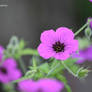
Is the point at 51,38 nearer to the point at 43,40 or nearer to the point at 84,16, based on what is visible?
the point at 43,40

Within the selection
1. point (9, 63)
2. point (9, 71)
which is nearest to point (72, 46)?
point (9, 63)

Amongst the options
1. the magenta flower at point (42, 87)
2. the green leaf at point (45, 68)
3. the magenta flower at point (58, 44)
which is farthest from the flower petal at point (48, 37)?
the magenta flower at point (42, 87)

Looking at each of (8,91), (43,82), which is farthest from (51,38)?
(8,91)

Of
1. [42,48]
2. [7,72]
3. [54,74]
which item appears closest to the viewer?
[42,48]

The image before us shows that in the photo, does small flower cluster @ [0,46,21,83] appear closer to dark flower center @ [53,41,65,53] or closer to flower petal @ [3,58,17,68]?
flower petal @ [3,58,17,68]

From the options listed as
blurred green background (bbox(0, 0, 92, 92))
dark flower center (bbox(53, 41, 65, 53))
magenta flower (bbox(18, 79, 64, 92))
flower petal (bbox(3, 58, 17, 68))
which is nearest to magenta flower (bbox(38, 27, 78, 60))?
dark flower center (bbox(53, 41, 65, 53))

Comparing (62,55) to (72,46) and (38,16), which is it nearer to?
(72,46)
